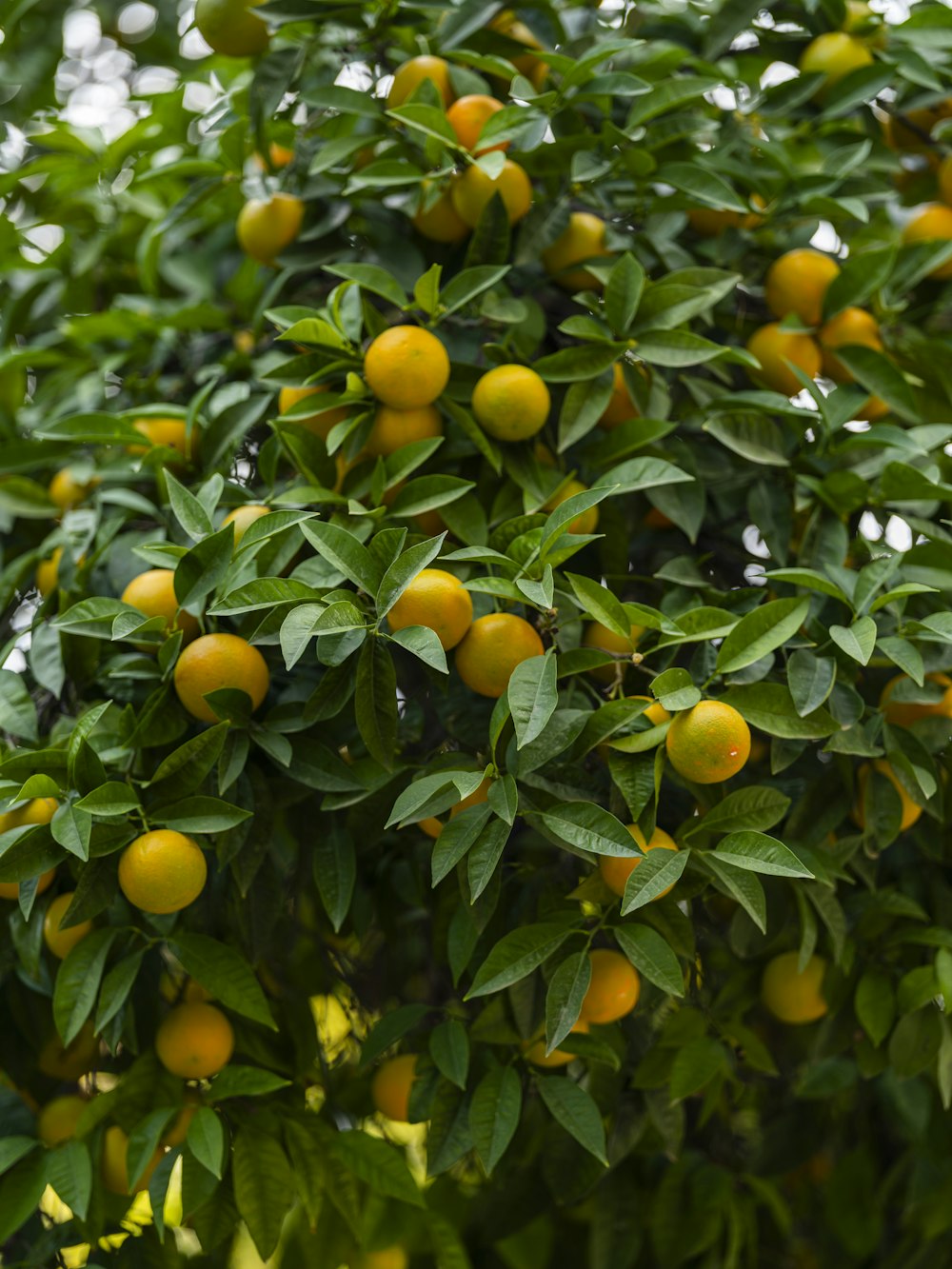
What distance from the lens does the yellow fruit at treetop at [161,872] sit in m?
0.78

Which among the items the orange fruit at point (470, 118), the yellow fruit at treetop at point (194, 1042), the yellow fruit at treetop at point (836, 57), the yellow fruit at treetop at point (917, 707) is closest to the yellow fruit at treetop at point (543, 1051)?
the yellow fruit at treetop at point (194, 1042)

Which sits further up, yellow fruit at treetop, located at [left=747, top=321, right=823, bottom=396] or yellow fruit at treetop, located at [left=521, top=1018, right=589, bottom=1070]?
yellow fruit at treetop, located at [left=747, top=321, right=823, bottom=396]

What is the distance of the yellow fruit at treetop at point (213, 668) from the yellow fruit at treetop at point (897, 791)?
48 centimetres

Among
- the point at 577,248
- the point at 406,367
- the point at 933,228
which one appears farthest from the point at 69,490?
the point at 933,228

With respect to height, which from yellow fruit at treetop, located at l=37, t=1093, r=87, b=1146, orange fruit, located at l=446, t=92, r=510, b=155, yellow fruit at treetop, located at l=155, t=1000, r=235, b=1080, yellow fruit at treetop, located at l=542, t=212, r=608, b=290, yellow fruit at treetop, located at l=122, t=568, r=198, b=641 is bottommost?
yellow fruit at treetop, located at l=37, t=1093, r=87, b=1146

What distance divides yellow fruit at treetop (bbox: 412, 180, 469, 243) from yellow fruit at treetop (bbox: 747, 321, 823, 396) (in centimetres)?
29

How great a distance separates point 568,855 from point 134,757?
0.34m

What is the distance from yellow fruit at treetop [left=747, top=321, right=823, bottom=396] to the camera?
1063 millimetres

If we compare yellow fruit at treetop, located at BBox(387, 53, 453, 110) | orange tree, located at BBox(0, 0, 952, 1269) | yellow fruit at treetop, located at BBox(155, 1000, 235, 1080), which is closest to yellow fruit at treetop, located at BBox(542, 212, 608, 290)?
orange tree, located at BBox(0, 0, 952, 1269)

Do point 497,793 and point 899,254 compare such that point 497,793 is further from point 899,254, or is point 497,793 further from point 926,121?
point 926,121

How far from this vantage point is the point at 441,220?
1042 millimetres

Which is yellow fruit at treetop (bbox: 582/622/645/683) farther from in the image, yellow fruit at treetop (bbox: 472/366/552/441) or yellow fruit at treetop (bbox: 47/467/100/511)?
yellow fruit at treetop (bbox: 47/467/100/511)

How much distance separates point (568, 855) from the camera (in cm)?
92

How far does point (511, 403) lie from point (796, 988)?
55cm
